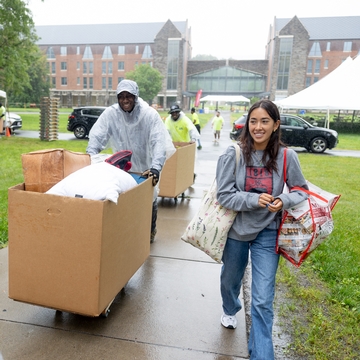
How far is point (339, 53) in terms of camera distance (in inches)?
2467

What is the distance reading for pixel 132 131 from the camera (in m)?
3.58

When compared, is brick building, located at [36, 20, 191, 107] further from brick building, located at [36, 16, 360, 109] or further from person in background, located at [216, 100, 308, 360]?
person in background, located at [216, 100, 308, 360]

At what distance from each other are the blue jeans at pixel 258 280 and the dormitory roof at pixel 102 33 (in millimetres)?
69226

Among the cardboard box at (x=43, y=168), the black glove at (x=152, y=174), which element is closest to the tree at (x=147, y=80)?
the black glove at (x=152, y=174)

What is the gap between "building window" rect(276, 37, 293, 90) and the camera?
61938 mm

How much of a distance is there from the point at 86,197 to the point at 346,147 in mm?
18009

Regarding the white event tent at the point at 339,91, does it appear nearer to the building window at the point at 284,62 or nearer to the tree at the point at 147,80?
the tree at the point at 147,80

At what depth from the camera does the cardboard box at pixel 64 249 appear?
7.16 ft

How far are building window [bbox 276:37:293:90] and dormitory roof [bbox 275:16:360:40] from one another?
2.93 meters

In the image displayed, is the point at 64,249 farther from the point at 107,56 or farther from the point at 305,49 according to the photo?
the point at 107,56

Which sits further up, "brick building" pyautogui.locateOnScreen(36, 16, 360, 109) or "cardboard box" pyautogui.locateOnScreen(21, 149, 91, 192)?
"brick building" pyautogui.locateOnScreen(36, 16, 360, 109)

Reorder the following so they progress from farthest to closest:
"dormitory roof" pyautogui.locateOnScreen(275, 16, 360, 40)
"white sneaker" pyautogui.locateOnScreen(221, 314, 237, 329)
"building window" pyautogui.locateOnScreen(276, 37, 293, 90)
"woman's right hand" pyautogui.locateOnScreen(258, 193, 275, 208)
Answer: "dormitory roof" pyautogui.locateOnScreen(275, 16, 360, 40)
"building window" pyautogui.locateOnScreen(276, 37, 293, 90)
"white sneaker" pyautogui.locateOnScreen(221, 314, 237, 329)
"woman's right hand" pyautogui.locateOnScreen(258, 193, 275, 208)

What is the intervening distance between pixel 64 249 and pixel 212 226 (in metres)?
0.91

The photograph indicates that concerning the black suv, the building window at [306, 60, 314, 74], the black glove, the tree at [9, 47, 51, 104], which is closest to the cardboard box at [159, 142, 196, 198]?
the black glove
